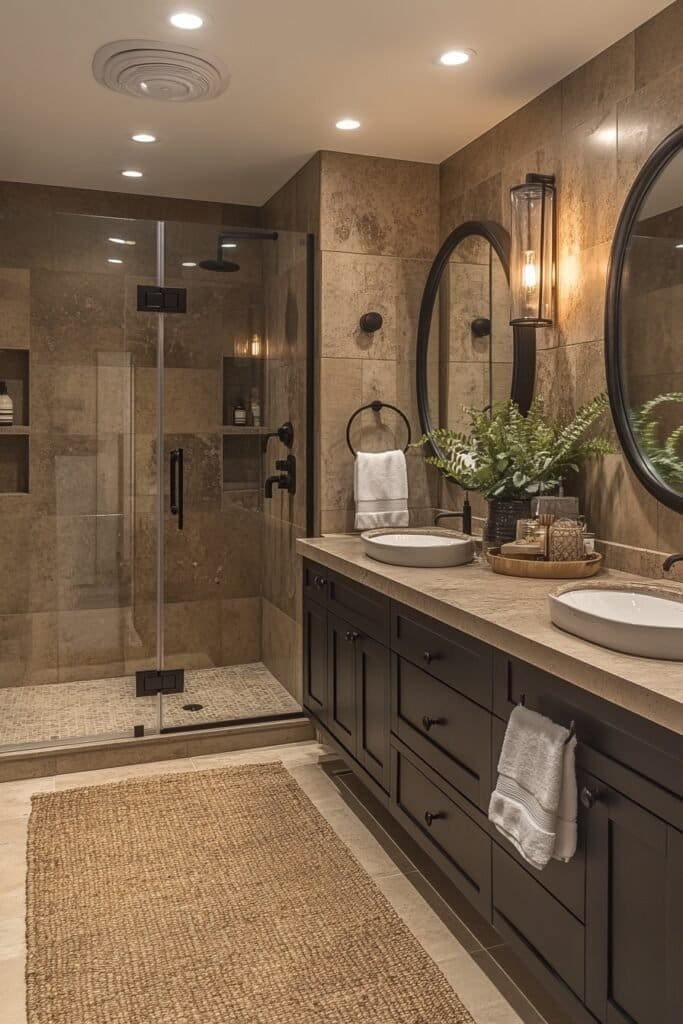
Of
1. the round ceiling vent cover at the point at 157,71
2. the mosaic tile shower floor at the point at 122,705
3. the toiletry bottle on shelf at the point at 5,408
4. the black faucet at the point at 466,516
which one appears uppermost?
the round ceiling vent cover at the point at 157,71

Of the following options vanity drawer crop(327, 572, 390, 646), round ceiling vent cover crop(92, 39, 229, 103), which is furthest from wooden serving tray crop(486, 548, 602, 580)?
round ceiling vent cover crop(92, 39, 229, 103)

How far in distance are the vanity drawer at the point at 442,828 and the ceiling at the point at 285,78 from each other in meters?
2.09

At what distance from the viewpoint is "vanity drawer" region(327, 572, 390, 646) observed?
8.79 ft

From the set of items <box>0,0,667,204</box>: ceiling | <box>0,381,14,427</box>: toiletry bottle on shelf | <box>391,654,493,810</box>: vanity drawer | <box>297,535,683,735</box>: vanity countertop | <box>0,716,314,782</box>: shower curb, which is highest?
<box>0,0,667,204</box>: ceiling

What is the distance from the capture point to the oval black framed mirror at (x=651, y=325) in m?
2.37

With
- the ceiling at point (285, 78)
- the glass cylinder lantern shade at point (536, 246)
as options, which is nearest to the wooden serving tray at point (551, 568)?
the glass cylinder lantern shade at point (536, 246)

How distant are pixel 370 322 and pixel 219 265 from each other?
65cm

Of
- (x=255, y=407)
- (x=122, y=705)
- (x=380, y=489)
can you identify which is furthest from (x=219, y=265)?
(x=122, y=705)

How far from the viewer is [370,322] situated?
3584 millimetres

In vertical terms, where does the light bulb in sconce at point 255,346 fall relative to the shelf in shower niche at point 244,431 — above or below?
above

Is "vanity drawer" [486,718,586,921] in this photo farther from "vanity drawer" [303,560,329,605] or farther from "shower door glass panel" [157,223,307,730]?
"shower door glass panel" [157,223,307,730]

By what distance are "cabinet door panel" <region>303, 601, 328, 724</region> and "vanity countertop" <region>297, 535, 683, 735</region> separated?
0.25 metres

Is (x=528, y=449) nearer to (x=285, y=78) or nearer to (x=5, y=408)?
(x=285, y=78)

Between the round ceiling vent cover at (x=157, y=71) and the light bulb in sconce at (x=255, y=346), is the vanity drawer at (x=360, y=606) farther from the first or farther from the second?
the round ceiling vent cover at (x=157, y=71)
